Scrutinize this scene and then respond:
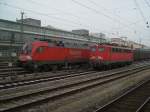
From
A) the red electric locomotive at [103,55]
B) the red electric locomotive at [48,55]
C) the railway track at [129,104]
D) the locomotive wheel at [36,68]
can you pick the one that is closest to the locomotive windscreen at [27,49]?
the red electric locomotive at [48,55]

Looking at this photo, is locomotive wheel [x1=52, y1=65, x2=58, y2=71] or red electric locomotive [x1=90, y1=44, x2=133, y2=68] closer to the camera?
locomotive wheel [x1=52, y1=65, x2=58, y2=71]

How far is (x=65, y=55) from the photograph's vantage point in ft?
80.7

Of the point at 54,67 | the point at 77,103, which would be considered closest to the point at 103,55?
the point at 54,67

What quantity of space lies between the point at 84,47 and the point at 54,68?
688 centimetres

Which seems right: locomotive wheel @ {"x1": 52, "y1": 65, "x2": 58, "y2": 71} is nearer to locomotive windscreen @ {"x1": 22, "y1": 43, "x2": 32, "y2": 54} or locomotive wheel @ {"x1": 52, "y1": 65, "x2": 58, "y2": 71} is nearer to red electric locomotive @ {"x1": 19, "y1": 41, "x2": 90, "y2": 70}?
red electric locomotive @ {"x1": 19, "y1": 41, "x2": 90, "y2": 70}

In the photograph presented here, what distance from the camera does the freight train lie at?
20.6 metres

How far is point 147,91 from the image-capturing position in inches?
533

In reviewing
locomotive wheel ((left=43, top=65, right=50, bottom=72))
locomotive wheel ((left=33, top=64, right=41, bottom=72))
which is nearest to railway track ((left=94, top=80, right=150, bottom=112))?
locomotive wheel ((left=33, top=64, right=41, bottom=72))

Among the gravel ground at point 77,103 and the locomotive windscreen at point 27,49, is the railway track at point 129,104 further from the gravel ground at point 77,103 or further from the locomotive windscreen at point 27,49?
the locomotive windscreen at point 27,49

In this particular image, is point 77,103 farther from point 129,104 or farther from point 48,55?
point 48,55

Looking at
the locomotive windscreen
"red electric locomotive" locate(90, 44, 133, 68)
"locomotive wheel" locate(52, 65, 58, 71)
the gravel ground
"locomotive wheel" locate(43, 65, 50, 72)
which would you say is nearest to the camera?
the gravel ground

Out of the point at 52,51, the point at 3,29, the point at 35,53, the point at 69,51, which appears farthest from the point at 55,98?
the point at 3,29

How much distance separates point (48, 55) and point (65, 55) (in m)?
3.10

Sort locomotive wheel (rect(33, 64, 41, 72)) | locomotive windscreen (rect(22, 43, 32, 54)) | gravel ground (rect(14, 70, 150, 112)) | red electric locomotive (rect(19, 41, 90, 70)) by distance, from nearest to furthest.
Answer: gravel ground (rect(14, 70, 150, 112))
red electric locomotive (rect(19, 41, 90, 70))
locomotive wheel (rect(33, 64, 41, 72))
locomotive windscreen (rect(22, 43, 32, 54))
